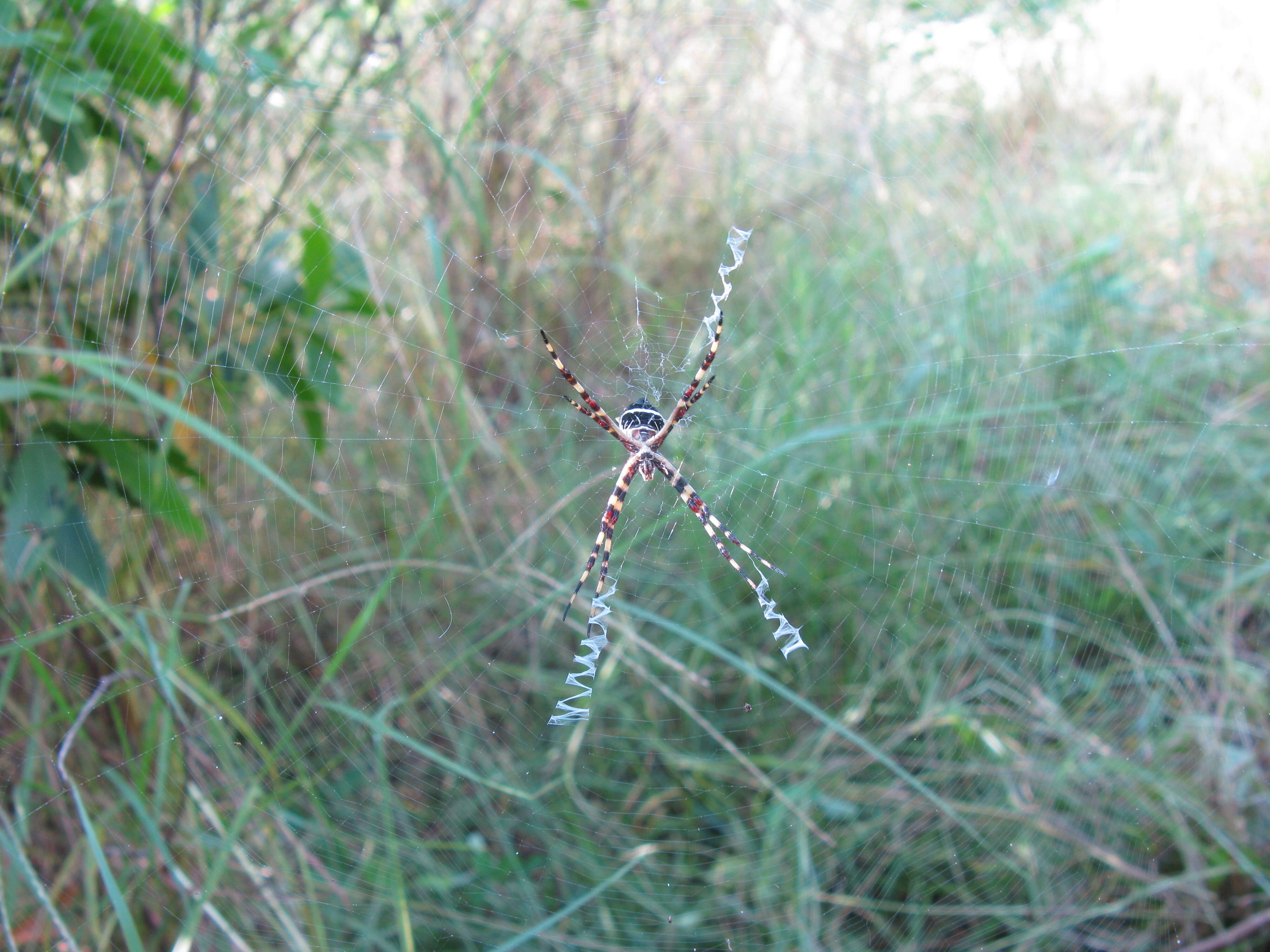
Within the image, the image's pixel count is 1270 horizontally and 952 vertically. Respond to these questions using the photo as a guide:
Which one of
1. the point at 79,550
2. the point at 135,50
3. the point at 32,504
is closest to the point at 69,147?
the point at 135,50

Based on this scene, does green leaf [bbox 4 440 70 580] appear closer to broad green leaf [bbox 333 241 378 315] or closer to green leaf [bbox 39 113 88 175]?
green leaf [bbox 39 113 88 175]

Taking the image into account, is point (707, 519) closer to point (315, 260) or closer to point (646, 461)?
point (646, 461)

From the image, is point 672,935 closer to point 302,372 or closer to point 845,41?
point 302,372

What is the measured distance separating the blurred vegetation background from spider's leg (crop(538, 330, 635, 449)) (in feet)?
1.04

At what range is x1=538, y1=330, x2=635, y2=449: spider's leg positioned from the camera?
3213 mm

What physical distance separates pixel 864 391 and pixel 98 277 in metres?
3.54

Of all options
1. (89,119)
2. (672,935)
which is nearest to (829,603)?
(672,935)

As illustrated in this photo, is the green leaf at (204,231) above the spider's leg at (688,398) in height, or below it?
below

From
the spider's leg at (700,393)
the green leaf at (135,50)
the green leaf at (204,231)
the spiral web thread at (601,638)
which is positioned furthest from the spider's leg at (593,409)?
the green leaf at (135,50)

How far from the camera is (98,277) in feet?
9.34

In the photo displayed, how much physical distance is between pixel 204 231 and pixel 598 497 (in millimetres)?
2137

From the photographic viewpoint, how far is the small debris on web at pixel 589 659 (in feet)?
10.1

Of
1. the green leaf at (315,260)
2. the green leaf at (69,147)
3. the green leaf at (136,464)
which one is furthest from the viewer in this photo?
the green leaf at (315,260)

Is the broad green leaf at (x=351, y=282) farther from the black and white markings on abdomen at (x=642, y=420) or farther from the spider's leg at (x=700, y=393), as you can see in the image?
the spider's leg at (x=700, y=393)
